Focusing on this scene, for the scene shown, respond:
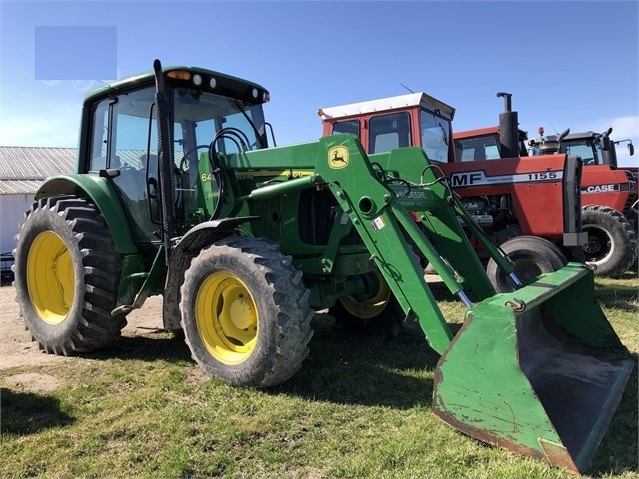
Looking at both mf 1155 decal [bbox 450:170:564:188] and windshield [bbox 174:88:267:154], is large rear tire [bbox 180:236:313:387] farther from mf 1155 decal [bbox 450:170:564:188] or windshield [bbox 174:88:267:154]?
mf 1155 decal [bbox 450:170:564:188]

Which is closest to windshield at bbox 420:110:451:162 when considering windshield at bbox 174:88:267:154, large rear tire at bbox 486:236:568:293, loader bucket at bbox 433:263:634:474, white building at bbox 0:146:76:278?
large rear tire at bbox 486:236:568:293

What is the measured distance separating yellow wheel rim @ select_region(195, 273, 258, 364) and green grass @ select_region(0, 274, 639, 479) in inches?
11.7

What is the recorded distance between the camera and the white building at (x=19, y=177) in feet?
56.0

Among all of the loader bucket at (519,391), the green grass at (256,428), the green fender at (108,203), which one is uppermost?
the green fender at (108,203)

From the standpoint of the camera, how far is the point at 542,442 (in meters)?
2.65

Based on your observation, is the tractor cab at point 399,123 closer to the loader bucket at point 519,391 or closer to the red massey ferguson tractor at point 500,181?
the red massey ferguson tractor at point 500,181

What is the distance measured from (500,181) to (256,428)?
5411 millimetres

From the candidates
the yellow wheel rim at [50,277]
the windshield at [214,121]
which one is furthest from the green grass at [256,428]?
the windshield at [214,121]

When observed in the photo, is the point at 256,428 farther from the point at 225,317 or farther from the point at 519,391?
the point at 519,391

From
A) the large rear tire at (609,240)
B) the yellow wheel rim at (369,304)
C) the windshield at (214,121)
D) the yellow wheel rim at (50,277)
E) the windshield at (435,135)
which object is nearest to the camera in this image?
the windshield at (214,121)

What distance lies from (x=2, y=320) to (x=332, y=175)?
5.38 metres

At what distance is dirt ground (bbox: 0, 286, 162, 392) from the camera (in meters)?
4.18

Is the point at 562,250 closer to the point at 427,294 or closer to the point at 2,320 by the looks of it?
the point at 427,294

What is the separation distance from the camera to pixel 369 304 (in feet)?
17.5
